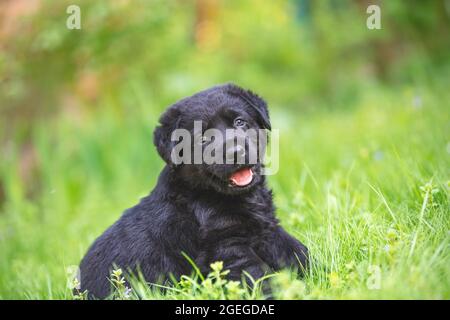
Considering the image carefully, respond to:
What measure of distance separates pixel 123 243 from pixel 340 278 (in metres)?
1.17

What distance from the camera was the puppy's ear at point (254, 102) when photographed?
133 inches

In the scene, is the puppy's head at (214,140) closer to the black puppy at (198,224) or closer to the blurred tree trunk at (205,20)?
the black puppy at (198,224)

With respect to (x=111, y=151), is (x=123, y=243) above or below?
below

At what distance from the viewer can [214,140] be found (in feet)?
10.2

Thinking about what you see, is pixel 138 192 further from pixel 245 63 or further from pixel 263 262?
pixel 245 63

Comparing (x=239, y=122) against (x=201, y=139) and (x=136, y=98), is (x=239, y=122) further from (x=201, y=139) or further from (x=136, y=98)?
(x=136, y=98)

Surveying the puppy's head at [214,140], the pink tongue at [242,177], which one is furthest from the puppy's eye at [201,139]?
the pink tongue at [242,177]

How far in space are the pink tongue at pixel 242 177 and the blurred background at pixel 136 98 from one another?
39.9 inches

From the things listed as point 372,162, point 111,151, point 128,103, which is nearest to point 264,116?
point 372,162

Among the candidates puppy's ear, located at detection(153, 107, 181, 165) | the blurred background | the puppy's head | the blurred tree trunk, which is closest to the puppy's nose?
the puppy's head

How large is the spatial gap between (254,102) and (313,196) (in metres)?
1.16

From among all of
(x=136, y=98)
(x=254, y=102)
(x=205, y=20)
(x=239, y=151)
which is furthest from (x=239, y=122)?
(x=205, y=20)

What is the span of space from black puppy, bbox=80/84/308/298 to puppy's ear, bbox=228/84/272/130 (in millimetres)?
126

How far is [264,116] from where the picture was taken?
3393 mm
